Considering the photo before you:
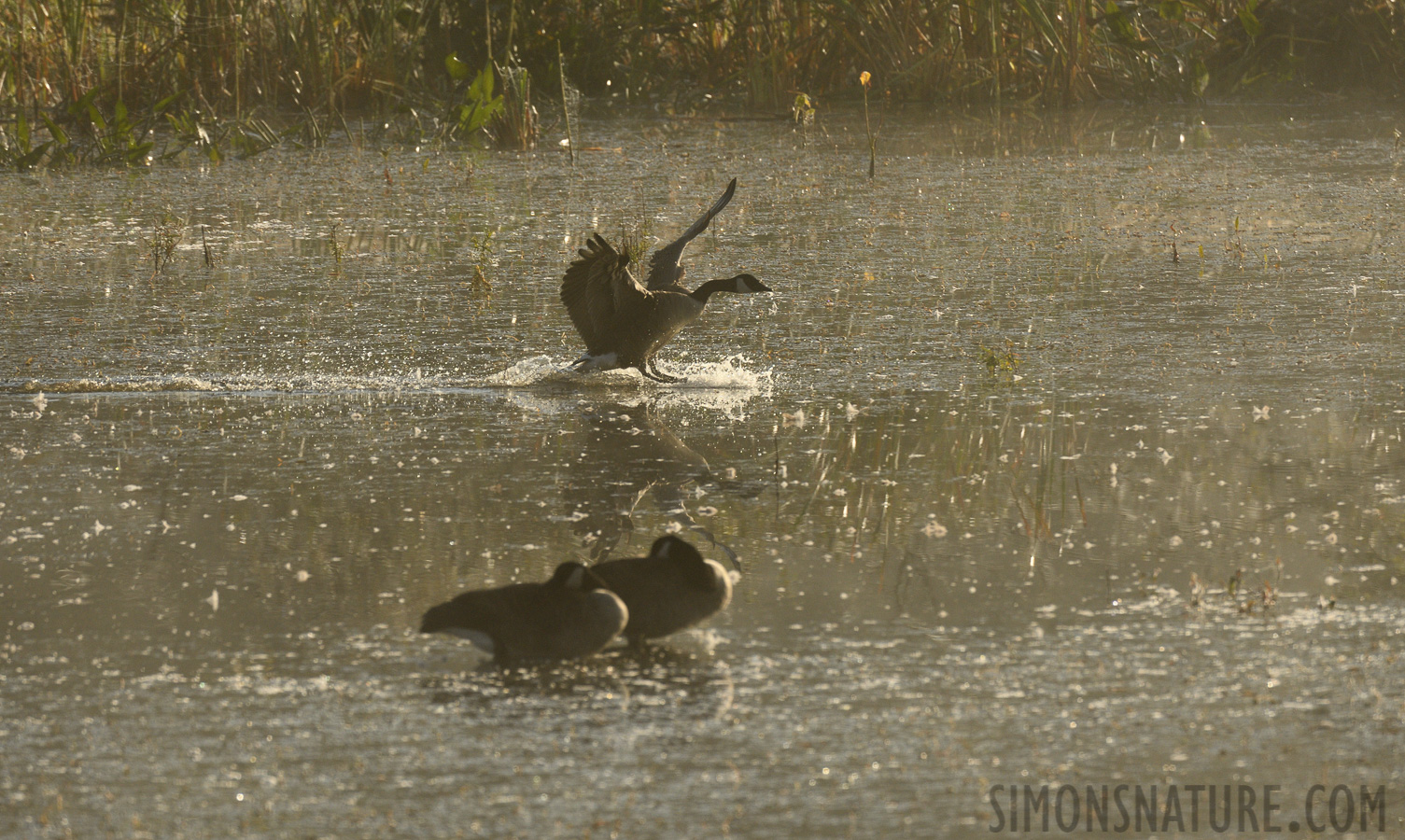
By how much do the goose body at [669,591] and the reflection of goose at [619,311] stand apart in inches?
95.9

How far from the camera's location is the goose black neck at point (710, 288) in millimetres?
6457

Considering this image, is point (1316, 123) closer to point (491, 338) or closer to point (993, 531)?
point (491, 338)

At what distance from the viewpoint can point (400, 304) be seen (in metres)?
7.76

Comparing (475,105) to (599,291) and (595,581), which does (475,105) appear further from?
(595,581)

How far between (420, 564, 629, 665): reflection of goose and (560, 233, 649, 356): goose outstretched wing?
2586mm

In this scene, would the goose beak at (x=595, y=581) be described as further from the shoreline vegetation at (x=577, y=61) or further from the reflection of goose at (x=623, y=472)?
the shoreline vegetation at (x=577, y=61)

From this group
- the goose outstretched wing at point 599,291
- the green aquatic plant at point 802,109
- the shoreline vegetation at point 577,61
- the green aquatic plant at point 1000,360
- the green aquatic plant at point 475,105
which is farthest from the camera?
the shoreline vegetation at point 577,61

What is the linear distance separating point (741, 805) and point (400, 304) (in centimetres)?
516

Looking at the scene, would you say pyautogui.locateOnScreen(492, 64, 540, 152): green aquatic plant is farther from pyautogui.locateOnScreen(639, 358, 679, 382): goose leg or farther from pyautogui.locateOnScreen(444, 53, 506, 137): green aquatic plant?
pyautogui.locateOnScreen(639, 358, 679, 382): goose leg

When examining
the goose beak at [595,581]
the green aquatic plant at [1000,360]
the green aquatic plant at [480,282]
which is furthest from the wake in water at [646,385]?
the goose beak at [595,581]

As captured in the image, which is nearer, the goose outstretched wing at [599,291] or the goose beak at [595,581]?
the goose beak at [595,581]

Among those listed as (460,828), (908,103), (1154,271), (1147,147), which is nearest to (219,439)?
(460,828)

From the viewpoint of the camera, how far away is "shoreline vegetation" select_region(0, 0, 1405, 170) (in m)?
12.7

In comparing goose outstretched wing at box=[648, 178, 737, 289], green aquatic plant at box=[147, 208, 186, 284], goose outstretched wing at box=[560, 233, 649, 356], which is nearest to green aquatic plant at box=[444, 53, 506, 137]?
green aquatic plant at box=[147, 208, 186, 284]
